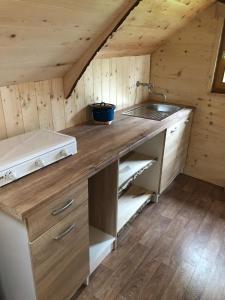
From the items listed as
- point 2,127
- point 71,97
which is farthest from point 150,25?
point 2,127

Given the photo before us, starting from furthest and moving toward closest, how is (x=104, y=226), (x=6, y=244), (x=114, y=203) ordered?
1. (x=104, y=226)
2. (x=114, y=203)
3. (x=6, y=244)

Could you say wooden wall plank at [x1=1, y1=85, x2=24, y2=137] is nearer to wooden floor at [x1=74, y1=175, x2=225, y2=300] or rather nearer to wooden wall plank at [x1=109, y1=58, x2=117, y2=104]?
wooden wall plank at [x1=109, y1=58, x2=117, y2=104]

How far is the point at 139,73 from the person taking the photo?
274cm

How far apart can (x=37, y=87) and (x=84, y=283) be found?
1.37 m

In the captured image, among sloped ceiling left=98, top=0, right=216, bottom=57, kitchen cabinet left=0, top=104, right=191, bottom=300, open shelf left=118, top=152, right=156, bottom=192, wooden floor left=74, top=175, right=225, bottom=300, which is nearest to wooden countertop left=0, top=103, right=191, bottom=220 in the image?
kitchen cabinet left=0, top=104, right=191, bottom=300

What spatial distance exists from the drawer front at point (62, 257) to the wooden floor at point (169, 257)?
0.85ft

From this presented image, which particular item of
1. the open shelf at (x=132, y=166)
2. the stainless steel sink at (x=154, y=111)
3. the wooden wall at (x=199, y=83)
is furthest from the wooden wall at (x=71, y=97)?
the open shelf at (x=132, y=166)

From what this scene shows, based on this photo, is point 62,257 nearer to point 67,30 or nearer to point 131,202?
point 131,202

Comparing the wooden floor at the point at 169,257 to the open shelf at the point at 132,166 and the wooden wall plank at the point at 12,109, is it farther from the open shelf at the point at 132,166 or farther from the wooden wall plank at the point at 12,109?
the wooden wall plank at the point at 12,109

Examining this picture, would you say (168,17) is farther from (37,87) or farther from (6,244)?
(6,244)

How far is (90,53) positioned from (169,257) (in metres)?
1.61

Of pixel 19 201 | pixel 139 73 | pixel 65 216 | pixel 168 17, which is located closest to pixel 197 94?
pixel 139 73

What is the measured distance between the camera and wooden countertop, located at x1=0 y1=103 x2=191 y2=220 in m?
1.10

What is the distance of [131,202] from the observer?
7.66 feet
